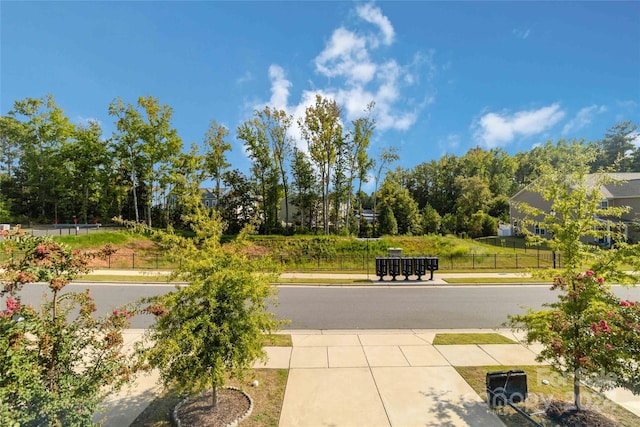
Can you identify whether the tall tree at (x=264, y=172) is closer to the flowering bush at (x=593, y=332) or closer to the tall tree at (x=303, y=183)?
the tall tree at (x=303, y=183)

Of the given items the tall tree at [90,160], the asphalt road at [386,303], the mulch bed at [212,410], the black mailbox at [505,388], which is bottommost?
the asphalt road at [386,303]

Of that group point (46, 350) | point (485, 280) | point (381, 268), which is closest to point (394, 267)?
point (381, 268)

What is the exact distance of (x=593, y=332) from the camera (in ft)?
15.6

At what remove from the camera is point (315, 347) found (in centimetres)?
805

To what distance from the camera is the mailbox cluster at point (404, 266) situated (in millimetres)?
18016

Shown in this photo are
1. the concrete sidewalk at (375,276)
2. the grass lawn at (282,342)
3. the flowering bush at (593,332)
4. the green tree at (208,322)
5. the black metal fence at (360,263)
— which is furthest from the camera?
the black metal fence at (360,263)

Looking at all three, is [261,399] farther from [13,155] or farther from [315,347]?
[13,155]

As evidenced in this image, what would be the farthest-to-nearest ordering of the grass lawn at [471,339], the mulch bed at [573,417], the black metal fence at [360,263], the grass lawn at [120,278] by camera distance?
the black metal fence at [360,263], the grass lawn at [120,278], the grass lawn at [471,339], the mulch bed at [573,417]

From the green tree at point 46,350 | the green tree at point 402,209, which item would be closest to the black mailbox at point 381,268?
the green tree at point 46,350

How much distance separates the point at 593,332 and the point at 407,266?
13.5 meters

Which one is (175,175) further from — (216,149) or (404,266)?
(404,266)

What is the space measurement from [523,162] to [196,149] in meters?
61.9

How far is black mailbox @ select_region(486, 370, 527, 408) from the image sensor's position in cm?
539

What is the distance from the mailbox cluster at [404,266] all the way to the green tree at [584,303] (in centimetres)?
1204
